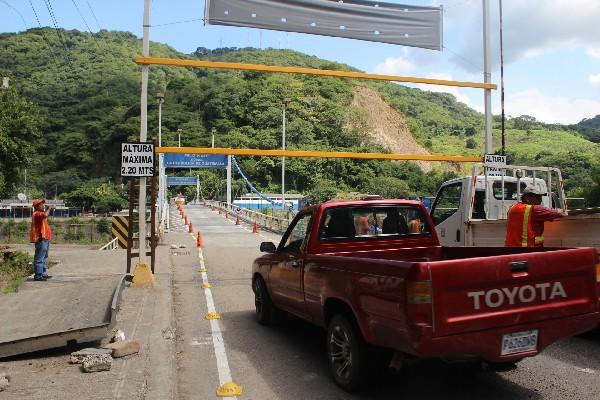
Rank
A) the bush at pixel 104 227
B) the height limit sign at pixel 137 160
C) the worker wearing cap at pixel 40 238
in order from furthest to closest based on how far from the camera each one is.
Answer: the bush at pixel 104 227, the worker wearing cap at pixel 40 238, the height limit sign at pixel 137 160

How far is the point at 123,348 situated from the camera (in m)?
5.59

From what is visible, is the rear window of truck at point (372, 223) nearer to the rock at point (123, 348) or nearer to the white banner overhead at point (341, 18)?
the rock at point (123, 348)

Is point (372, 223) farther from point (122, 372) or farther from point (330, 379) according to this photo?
point (122, 372)

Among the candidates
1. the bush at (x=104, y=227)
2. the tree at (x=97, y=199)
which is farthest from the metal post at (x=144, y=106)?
the tree at (x=97, y=199)

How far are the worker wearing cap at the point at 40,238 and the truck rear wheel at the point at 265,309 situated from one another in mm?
5564

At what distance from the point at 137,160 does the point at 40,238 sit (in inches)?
121

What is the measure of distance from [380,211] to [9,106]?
31.7m

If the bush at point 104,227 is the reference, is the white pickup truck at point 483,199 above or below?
above

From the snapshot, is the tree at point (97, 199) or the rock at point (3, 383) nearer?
the rock at point (3, 383)

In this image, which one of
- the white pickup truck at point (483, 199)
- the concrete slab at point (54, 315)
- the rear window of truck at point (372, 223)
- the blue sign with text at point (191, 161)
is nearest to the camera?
the concrete slab at point (54, 315)

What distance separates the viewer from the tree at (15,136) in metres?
30.6

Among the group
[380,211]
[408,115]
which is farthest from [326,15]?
[408,115]

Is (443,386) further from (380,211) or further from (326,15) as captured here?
(326,15)

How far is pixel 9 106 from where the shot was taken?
104 ft
